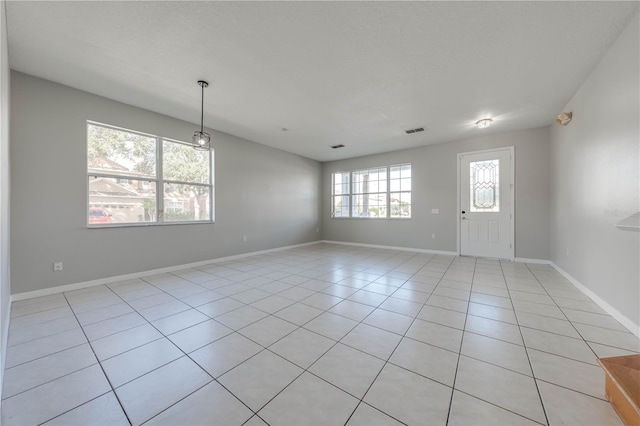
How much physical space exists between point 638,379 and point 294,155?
21.5ft

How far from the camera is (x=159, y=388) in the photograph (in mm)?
1460

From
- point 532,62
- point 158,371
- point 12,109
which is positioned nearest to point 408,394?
point 158,371

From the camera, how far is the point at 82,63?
2.67 metres

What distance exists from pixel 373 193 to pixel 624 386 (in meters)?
5.84

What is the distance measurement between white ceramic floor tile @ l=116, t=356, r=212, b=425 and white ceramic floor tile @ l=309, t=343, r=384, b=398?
75cm

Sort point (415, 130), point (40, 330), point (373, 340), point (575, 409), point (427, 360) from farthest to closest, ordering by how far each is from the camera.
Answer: point (415, 130), point (40, 330), point (373, 340), point (427, 360), point (575, 409)

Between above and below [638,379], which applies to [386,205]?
above

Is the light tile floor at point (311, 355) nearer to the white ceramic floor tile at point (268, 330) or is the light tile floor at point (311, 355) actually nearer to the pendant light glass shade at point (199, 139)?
the white ceramic floor tile at point (268, 330)

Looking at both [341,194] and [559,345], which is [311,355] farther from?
[341,194]

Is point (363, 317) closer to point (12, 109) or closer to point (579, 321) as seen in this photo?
point (579, 321)

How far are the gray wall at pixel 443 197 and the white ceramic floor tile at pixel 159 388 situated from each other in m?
5.50

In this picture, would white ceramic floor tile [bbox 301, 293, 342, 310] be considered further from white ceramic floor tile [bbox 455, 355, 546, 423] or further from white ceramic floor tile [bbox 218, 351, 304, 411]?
white ceramic floor tile [bbox 455, 355, 546, 423]

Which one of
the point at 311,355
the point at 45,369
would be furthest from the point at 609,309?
the point at 45,369

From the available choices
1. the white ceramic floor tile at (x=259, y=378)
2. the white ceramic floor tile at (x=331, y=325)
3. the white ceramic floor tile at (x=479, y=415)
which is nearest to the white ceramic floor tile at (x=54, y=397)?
the white ceramic floor tile at (x=259, y=378)
